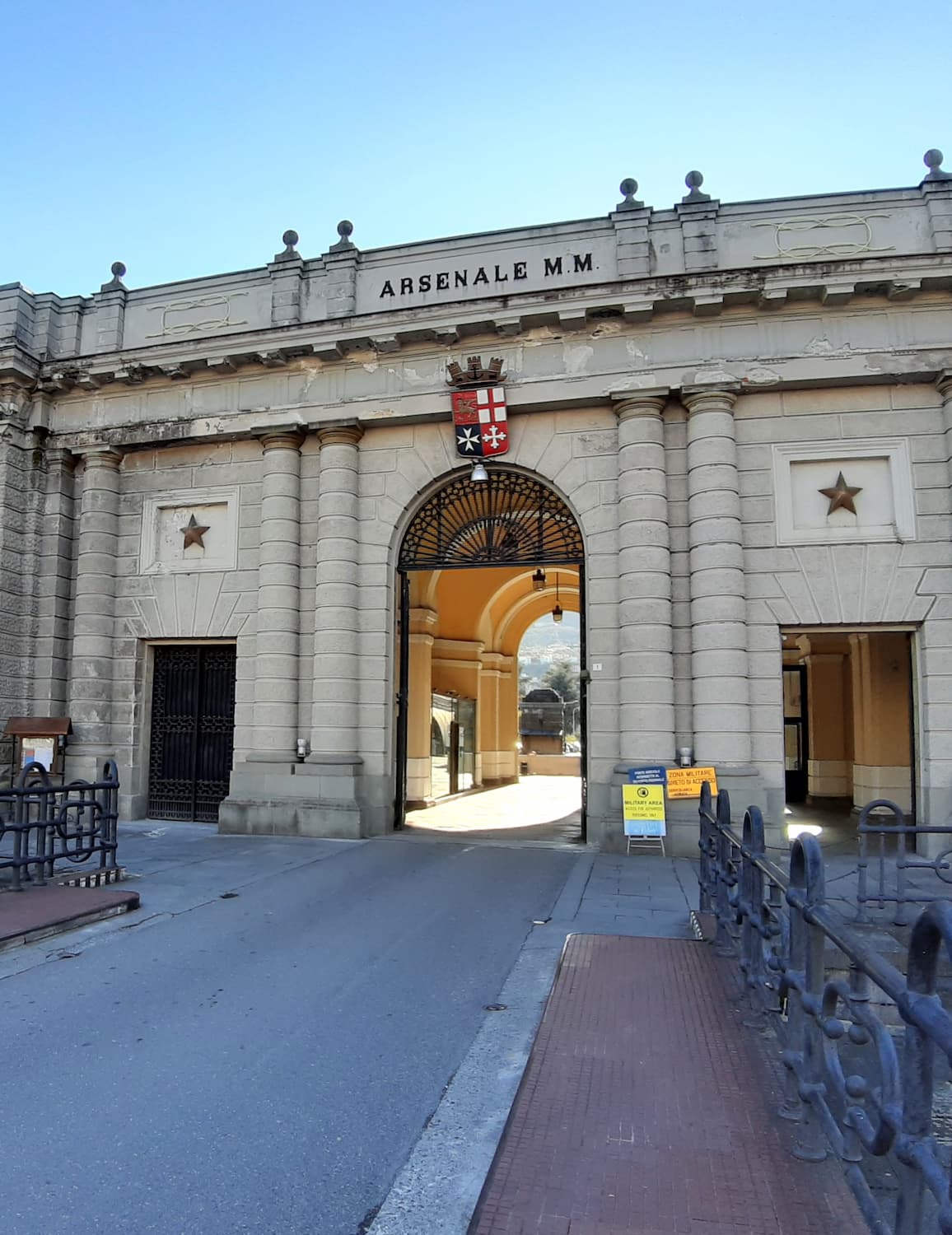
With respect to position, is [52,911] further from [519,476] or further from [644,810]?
[519,476]

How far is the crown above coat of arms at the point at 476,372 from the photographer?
39.9ft

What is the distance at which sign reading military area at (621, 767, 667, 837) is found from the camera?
10.6 metres

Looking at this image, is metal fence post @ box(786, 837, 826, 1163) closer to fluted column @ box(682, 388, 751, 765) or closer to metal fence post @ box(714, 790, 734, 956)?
metal fence post @ box(714, 790, 734, 956)

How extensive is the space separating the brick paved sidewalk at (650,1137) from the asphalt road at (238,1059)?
51 cm

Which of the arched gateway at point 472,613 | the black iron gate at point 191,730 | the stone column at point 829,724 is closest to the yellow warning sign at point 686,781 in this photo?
the arched gateway at point 472,613

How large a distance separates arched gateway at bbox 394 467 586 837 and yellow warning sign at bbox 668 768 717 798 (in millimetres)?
1687

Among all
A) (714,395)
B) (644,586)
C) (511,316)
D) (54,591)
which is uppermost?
(511,316)

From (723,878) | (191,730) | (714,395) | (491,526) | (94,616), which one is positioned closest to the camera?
(723,878)

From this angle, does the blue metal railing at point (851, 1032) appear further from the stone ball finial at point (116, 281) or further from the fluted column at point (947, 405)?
the stone ball finial at point (116, 281)

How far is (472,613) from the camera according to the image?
21719 millimetres

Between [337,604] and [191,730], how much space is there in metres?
3.84

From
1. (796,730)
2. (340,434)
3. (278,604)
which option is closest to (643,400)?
(340,434)

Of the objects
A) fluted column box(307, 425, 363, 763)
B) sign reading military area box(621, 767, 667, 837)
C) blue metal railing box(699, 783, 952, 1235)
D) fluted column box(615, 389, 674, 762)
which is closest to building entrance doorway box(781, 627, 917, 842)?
fluted column box(615, 389, 674, 762)

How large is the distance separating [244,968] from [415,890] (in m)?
2.93
